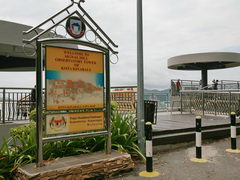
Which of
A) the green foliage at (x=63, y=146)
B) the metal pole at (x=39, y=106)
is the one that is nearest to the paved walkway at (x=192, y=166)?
the green foliage at (x=63, y=146)

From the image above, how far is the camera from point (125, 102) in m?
9.93

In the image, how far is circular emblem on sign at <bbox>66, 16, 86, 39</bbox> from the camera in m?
5.03

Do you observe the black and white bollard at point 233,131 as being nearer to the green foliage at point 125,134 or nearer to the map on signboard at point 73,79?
the green foliage at point 125,134

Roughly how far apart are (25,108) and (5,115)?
0.96 m

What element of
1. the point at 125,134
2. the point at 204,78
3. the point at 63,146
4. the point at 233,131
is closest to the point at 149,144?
the point at 125,134

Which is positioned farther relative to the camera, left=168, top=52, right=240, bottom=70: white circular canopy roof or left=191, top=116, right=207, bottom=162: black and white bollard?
left=168, top=52, right=240, bottom=70: white circular canopy roof

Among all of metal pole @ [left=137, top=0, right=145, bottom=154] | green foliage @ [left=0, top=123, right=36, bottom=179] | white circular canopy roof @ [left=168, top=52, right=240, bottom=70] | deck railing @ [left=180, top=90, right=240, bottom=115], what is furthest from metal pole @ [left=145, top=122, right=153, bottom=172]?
white circular canopy roof @ [left=168, top=52, right=240, bottom=70]

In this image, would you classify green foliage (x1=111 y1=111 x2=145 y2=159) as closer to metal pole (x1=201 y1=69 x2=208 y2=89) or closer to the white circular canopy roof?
the white circular canopy roof

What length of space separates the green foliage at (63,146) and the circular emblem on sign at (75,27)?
2.29 m

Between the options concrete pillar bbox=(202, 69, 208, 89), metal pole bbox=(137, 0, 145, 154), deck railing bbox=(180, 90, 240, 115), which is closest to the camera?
metal pole bbox=(137, 0, 145, 154)

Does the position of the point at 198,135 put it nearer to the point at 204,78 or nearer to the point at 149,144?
the point at 149,144

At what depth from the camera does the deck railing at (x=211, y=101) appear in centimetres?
1227

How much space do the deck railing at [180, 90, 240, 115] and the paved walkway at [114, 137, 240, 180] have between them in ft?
19.2

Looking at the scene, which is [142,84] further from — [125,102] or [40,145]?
[125,102]
